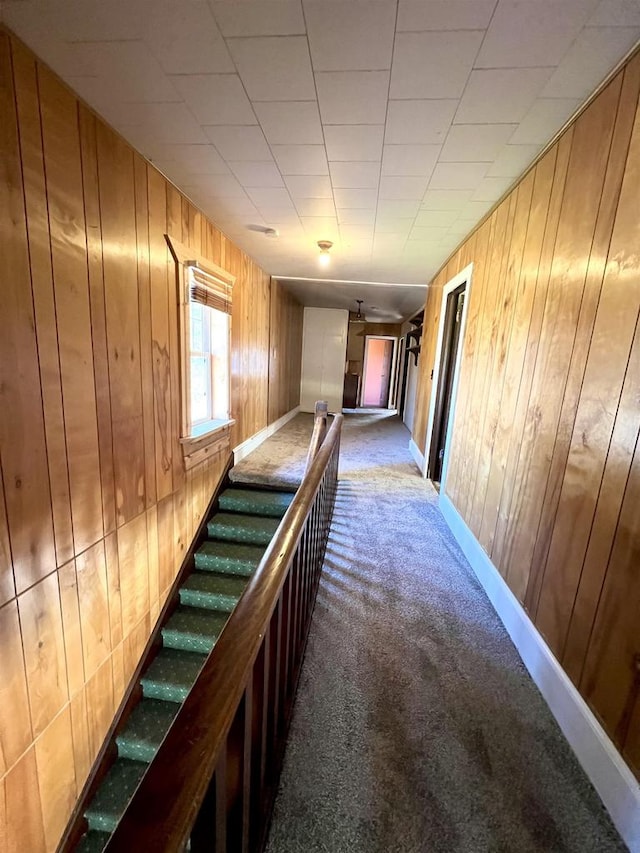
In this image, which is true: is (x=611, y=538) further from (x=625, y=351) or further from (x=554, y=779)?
(x=554, y=779)

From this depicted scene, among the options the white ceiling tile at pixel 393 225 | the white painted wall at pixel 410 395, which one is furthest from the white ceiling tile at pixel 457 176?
the white painted wall at pixel 410 395

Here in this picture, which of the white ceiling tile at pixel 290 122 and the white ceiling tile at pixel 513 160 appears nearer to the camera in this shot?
the white ceiling tile at pixel 290 122

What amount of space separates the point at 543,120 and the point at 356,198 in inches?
42.4

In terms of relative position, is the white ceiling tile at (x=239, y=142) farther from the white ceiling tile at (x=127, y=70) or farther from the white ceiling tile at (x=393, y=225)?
the white ceiling tile at (x=393, y=225)

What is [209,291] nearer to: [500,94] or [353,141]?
[353,141]

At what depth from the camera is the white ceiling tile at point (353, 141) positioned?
5.18ft

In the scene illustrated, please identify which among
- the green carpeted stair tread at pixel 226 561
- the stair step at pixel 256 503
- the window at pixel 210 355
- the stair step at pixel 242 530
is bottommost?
the green carpeted stair tread at pixel 226 561

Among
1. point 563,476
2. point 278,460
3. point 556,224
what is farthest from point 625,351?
point 278,460

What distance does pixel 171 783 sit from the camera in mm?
524

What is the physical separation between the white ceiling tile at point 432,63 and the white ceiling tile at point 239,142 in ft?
2.26

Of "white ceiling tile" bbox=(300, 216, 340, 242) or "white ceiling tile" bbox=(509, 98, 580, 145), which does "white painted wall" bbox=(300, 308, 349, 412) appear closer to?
"white ceiling tile" bbox=(300, 216, 340, 242)

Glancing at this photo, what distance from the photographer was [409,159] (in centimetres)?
178

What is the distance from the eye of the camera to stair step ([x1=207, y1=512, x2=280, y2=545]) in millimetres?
3162

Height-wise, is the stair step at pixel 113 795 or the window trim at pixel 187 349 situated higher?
the window trim at pixel 187 349
